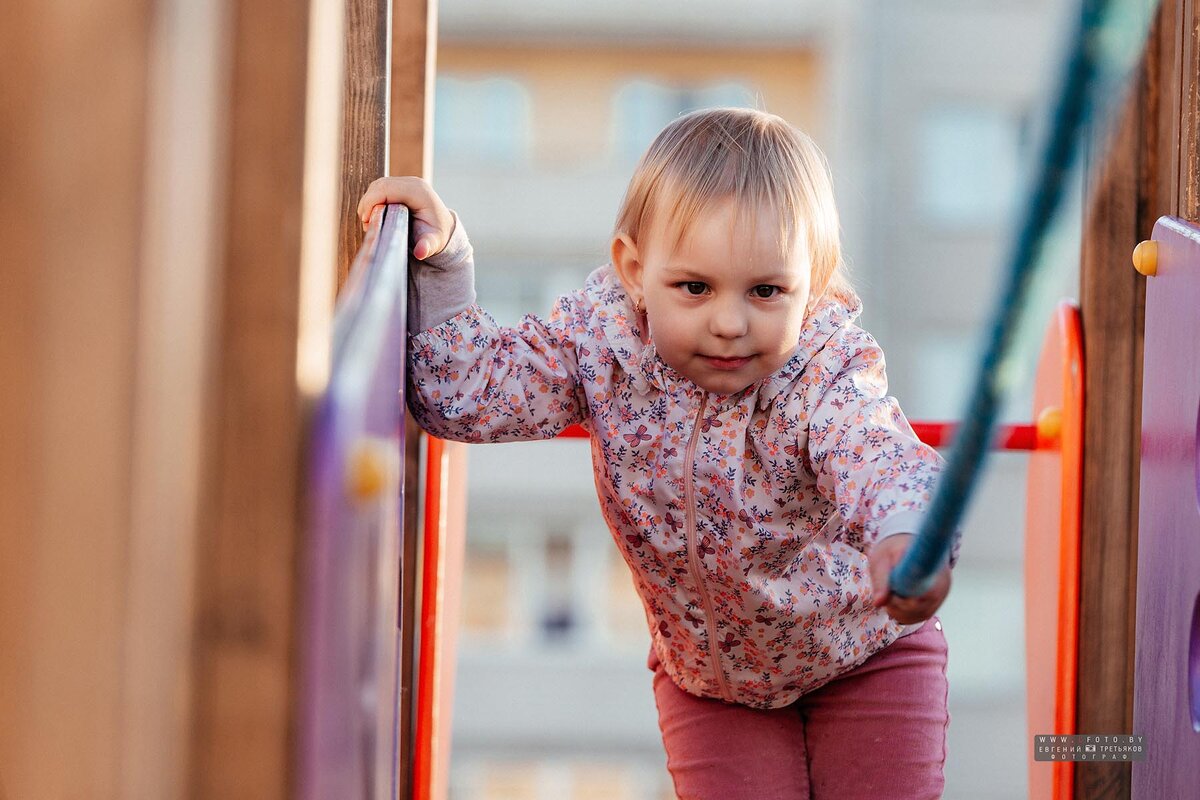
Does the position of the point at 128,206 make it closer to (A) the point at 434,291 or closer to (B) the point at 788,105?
(A) the point at 434,291

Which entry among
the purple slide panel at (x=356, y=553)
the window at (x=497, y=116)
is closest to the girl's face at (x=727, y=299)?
the purple slide panel at (x=356, y=553)

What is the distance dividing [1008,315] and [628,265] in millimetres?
755

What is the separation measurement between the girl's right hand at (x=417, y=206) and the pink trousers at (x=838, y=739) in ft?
1.96

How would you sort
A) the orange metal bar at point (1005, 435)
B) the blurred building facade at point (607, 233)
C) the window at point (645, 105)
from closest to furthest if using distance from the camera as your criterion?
1. the orange metal bar at point (1005, 435)
2. the blurred building facade at point (607, 233)
3. the window at point (645, 105)

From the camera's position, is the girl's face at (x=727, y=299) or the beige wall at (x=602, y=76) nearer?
the girl's face at (x=727, y=299)

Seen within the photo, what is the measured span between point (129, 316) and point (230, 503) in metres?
0.08

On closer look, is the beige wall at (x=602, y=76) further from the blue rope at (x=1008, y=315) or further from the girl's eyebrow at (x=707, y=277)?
the blue rope at (x=1008, y=315)

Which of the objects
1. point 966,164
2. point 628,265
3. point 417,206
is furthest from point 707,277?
point 966,164

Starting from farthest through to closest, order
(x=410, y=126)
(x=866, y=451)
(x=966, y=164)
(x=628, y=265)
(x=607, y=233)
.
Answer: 1. (x=966, y=164)
2. (x=607, y=233)
3. (x=410, y=126)
4. (x=628, y=265)
5. (x=866, y=451)

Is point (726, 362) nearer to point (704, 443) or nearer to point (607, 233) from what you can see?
point (704, 443)

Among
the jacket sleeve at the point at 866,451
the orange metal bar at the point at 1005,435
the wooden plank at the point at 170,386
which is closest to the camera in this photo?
the wooden plank at the point at 170,386

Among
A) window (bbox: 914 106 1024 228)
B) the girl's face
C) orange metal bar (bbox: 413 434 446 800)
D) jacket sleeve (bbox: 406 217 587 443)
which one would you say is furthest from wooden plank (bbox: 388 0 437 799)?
window (bbox: 914 106 1024 228)

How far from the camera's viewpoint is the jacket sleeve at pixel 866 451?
45.5 inches

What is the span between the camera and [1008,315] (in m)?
0.77
